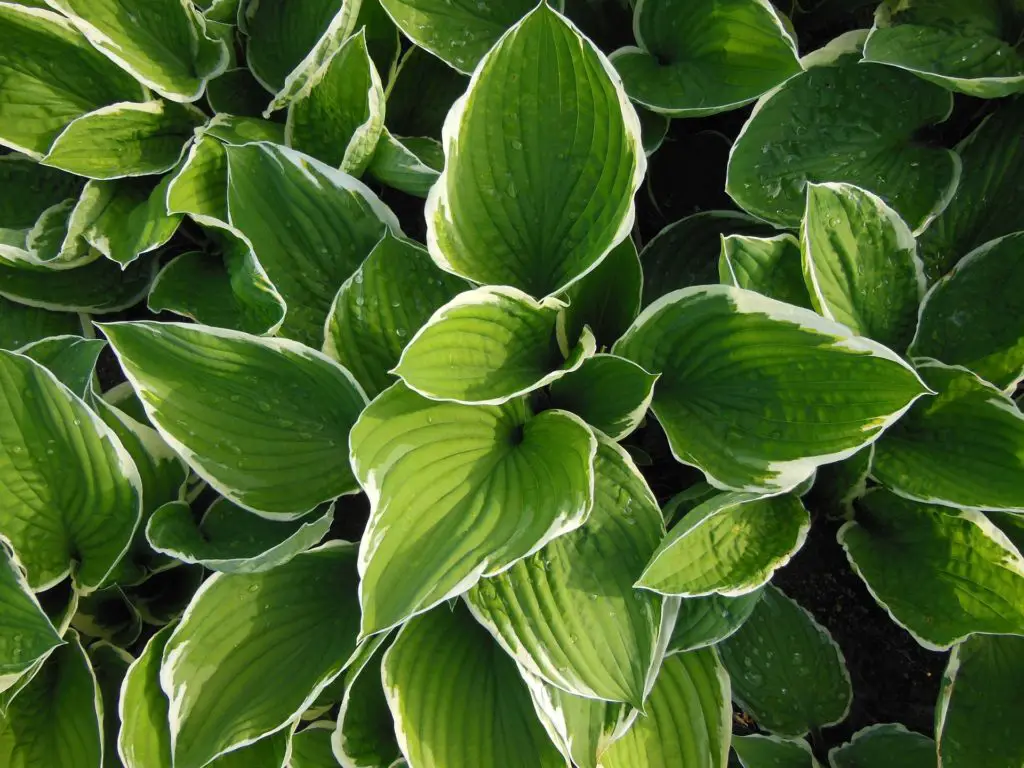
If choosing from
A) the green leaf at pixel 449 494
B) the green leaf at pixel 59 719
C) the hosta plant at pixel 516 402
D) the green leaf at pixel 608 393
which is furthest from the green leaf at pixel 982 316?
the green leaf at pixel 59 719

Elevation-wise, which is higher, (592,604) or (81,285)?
(81,285)

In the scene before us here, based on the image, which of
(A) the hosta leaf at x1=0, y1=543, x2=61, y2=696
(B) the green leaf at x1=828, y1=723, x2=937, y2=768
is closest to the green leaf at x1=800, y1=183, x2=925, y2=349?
(B) the green leaf at x1=828, y1=723, x2=937, y2=768

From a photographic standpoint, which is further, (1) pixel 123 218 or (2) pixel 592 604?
(1) pixel 123 218

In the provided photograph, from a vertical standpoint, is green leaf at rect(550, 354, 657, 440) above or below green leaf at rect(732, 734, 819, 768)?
above

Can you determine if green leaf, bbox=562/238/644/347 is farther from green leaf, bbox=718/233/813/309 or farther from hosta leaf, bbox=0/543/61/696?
hosta leaf, bbox=0/543/61/696

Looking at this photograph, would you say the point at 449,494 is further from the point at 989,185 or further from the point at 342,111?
the point at 989,185

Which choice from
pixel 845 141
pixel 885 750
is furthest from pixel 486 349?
pixel 885 750

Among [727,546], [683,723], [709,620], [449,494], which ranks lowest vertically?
[683,723]

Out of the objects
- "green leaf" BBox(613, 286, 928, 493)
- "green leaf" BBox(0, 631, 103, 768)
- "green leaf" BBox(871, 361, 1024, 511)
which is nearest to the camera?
"green leaf" BBox(613, 286, 928, 493)
